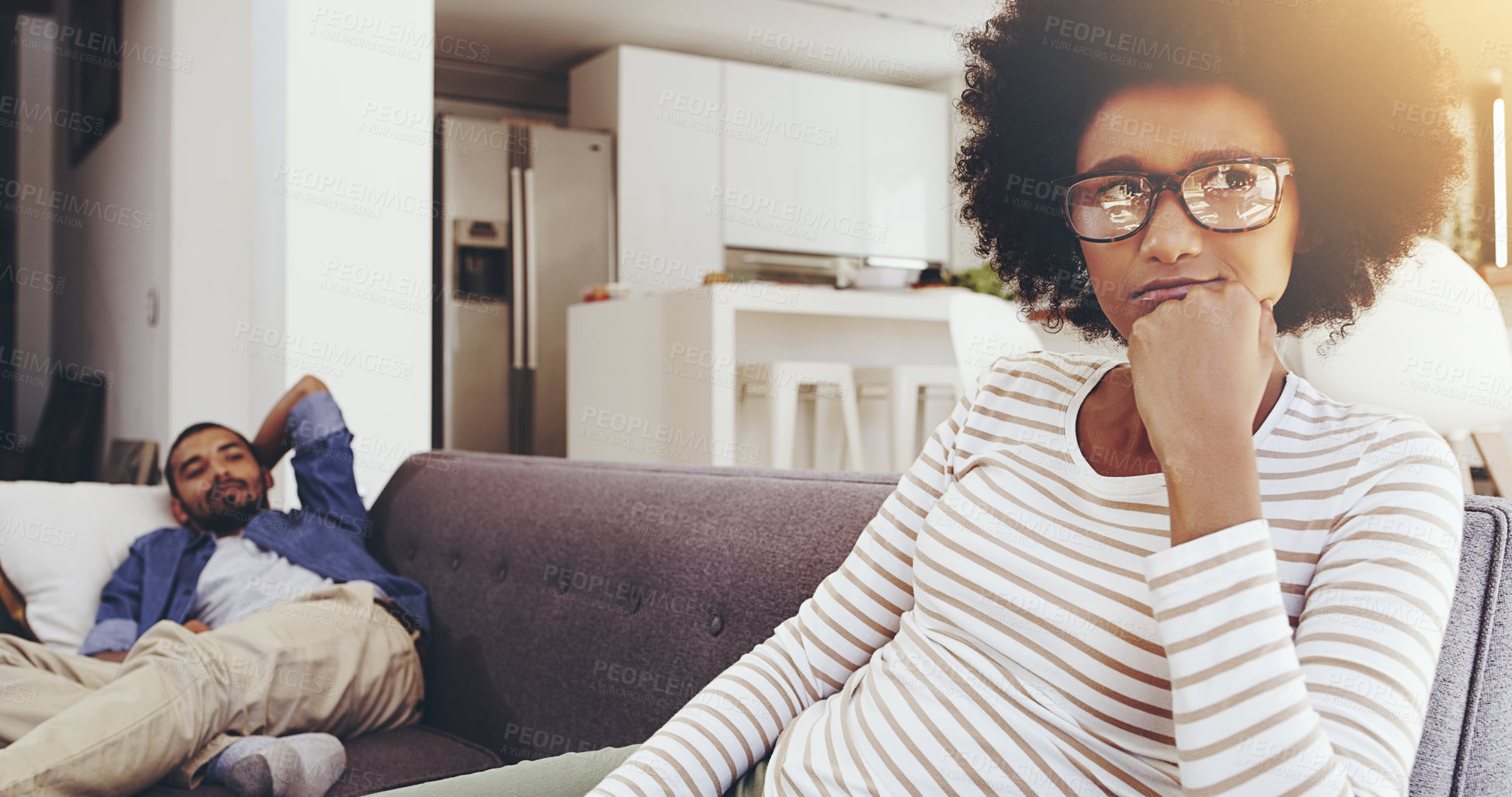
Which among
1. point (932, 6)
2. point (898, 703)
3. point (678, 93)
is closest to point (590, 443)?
point (678, 93)

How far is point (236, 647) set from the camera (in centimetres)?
148

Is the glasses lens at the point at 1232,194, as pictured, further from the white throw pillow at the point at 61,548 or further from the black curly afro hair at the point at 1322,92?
the white throw pillow at the point at 61,548

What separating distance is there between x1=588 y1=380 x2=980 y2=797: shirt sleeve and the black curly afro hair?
190 mm

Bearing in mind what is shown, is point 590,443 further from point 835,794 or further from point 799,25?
point 835,794

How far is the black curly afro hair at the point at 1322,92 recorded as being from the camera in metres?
0.74

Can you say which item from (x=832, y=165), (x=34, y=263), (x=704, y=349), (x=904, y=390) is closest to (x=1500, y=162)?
(x=904, y=390)

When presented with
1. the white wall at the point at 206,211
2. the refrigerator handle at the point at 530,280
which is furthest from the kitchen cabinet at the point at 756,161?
the white wall at the point at 206,211

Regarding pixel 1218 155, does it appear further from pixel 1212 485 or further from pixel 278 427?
pixel 278 427

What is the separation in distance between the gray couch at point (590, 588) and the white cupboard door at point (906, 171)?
484cm

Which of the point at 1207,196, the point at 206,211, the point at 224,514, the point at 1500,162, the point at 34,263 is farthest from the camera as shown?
the point at 34,263

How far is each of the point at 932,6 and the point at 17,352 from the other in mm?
4815

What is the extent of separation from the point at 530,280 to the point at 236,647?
161 inches

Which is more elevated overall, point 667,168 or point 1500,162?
point 667,168

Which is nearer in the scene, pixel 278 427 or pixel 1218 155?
pixel 1218 155
